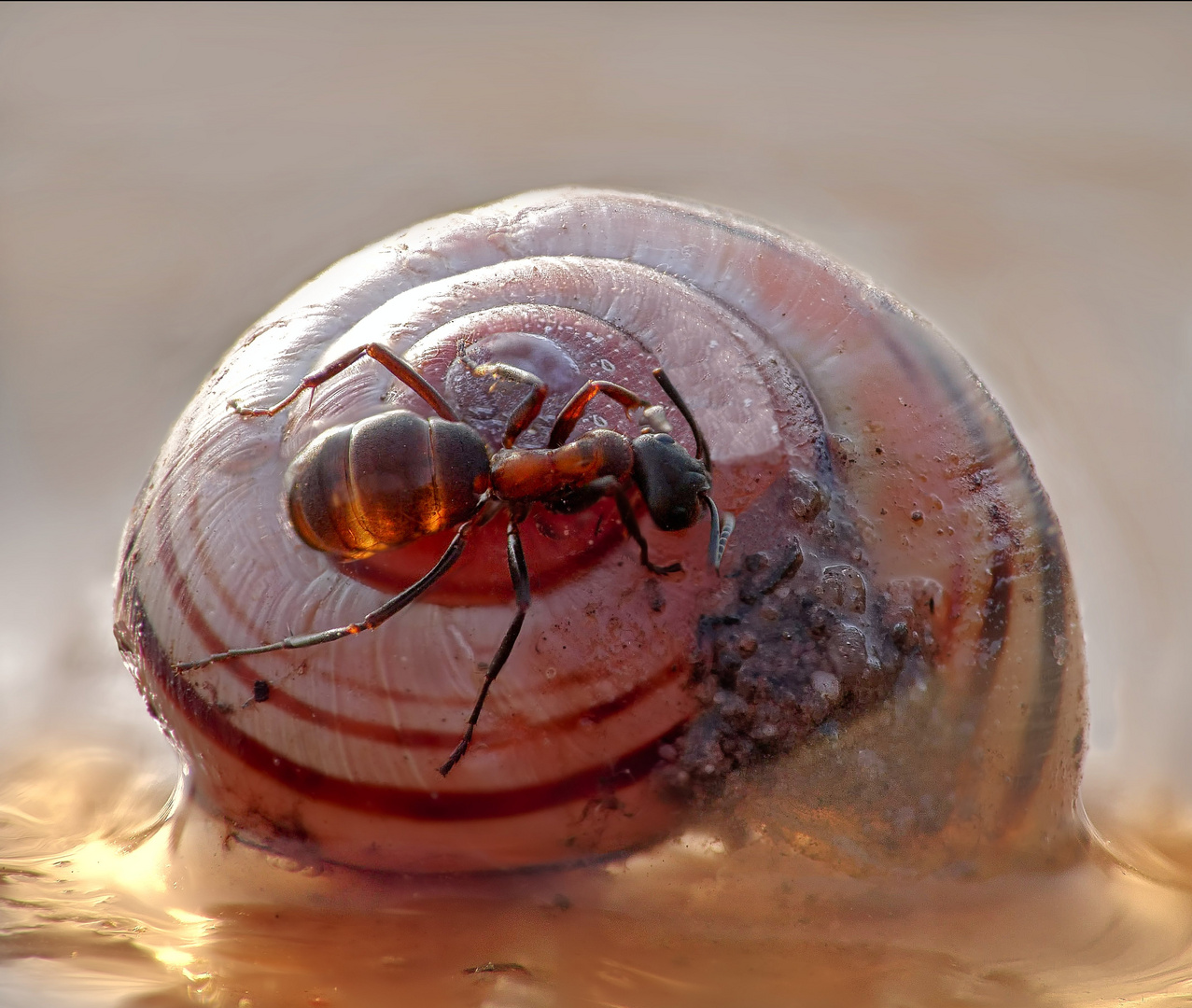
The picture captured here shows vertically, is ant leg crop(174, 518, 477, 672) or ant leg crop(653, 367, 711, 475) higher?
ant leg crop(653, 367, 711, 475)

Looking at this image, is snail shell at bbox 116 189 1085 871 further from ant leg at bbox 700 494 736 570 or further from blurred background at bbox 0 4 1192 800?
blurred background at bbox 0 4 1192 800

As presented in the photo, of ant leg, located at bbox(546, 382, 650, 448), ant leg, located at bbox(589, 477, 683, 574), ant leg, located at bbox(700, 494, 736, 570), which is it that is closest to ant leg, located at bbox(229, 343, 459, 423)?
ant leg, located at bbox(546, 382, 650, 448)

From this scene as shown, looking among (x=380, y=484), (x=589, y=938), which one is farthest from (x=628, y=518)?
(x=589, y=938)

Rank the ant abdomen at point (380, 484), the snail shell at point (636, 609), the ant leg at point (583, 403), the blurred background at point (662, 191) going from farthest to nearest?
1. the blurred background at point (662, 191)
2. the ant leg at point (583, 403)
3. the snail shell at point (636, 609)
4. the ant abdomen at point (380, 484)

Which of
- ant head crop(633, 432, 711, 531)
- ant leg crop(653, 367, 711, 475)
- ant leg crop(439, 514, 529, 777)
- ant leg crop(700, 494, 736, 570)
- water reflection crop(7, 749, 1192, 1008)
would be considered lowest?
water reflection crop(7, 749, 1192, 1008)

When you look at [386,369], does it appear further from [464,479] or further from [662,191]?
[662,191]

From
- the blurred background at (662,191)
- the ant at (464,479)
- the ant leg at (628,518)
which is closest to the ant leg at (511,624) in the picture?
the ant at (464,479)

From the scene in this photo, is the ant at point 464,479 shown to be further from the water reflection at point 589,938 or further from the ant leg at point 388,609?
the water reflection at point 589,938
